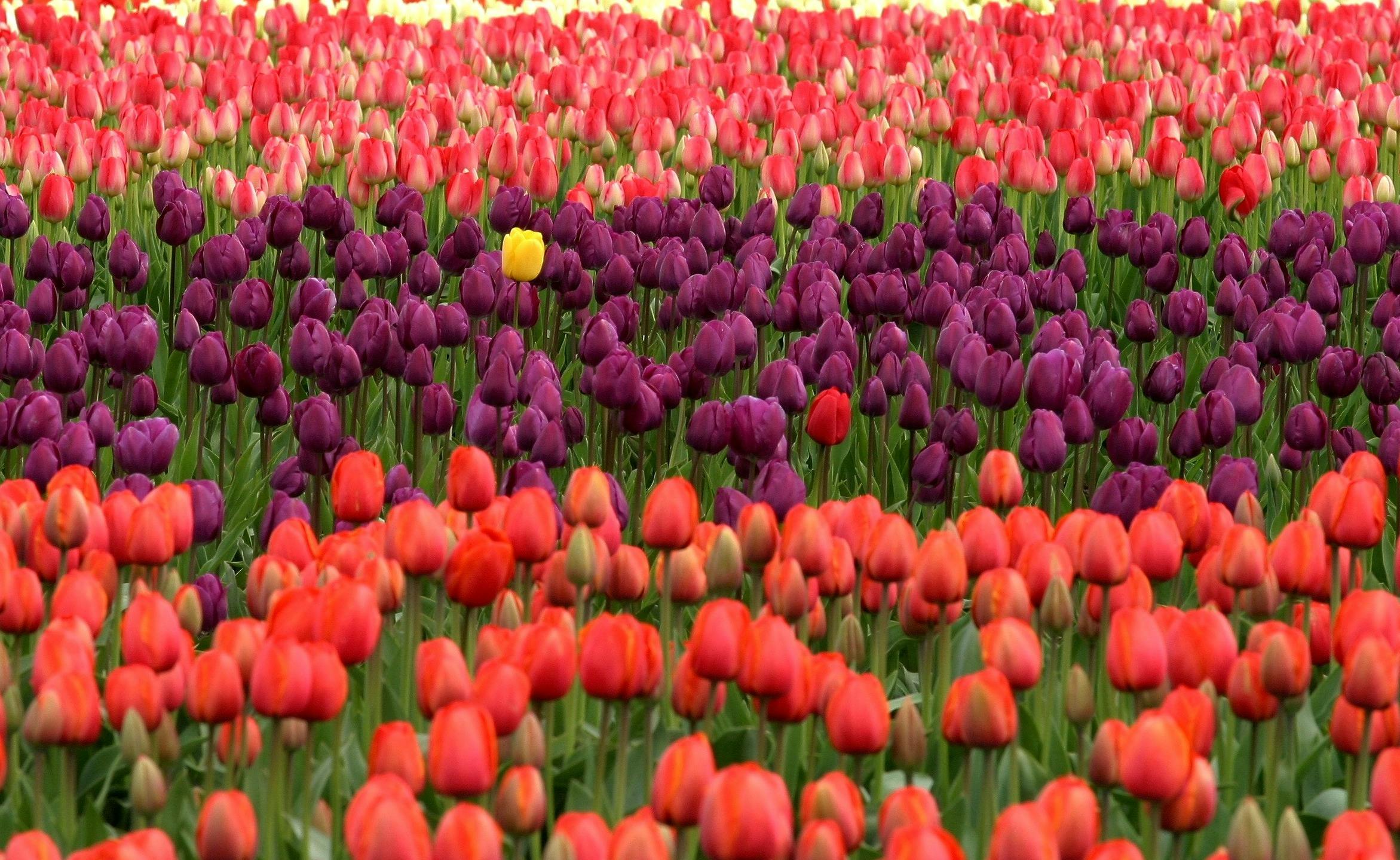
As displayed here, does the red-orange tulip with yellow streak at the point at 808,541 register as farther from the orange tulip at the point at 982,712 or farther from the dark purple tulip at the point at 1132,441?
the dark purple tulip at the point at 1132,441

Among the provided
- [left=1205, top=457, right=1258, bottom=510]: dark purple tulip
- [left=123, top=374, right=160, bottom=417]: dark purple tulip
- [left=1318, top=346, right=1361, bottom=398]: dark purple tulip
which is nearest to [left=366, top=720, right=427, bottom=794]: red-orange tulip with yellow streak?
[left=1205, top=457, right=1258, bottom=510]: dark purple tulip

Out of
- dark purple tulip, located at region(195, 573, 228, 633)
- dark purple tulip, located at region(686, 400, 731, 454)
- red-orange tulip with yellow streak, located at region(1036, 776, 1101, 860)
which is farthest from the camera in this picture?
dark purple tulip, located at region(686, 400, 731, 454)

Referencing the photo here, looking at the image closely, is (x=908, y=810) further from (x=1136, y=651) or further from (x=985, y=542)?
(x=985, y=542)

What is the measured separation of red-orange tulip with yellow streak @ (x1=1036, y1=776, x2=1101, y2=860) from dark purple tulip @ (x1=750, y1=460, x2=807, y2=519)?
4.52 ft

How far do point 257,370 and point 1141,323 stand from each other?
8.04 ft

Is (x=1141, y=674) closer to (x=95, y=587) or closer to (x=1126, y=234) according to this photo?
(x=95, y=587)

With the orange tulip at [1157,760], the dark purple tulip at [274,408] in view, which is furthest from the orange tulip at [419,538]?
the dark purple tulip at [274,408]

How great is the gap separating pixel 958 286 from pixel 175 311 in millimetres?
2763

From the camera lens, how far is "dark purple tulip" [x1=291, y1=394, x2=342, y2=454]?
4.07 m

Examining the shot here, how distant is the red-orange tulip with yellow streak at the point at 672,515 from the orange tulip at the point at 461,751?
2.74ft

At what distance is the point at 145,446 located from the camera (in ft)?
13.4

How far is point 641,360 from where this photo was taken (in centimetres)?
513

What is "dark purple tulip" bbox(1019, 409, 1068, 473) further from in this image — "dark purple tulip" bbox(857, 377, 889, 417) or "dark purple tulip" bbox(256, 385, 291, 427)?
"dark purple tulip" bbox(256, 385, 291, 427)

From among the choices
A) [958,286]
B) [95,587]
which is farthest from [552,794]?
[958,286]
